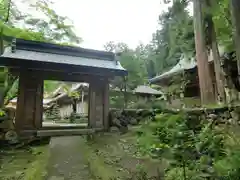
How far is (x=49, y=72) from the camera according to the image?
7.12m

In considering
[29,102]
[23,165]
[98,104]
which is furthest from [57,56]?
[23,165]

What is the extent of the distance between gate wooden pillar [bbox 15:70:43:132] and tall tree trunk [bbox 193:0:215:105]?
5929 millimetres

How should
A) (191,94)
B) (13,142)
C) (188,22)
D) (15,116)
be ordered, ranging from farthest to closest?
(191,94) < (188,22) < (15,116) < (13,142)

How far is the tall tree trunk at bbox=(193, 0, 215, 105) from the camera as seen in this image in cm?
708

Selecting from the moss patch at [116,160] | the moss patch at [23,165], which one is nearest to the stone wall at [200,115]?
the moss patch at [116,160]

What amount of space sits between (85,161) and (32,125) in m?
A: 3.34

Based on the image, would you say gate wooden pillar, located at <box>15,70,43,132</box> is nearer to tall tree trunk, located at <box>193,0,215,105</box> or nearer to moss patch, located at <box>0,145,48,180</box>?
moss patch, located at <box>0,145,48,180</box>

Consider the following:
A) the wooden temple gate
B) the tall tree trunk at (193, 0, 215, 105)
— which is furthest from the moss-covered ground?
the tall tree trunk at (193, 0, 215, 105)

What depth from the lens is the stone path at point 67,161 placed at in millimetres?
3307

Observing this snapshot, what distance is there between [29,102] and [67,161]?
339 centimetres

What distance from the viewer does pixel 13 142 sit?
5941 mm

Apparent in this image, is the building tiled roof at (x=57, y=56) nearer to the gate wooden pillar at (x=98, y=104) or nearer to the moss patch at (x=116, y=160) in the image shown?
the gate wooden pillar at (x=98, y=104)

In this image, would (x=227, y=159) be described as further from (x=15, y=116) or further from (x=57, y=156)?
(x=15, y=116)

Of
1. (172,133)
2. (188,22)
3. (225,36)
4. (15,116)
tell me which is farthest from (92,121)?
(188,22)
